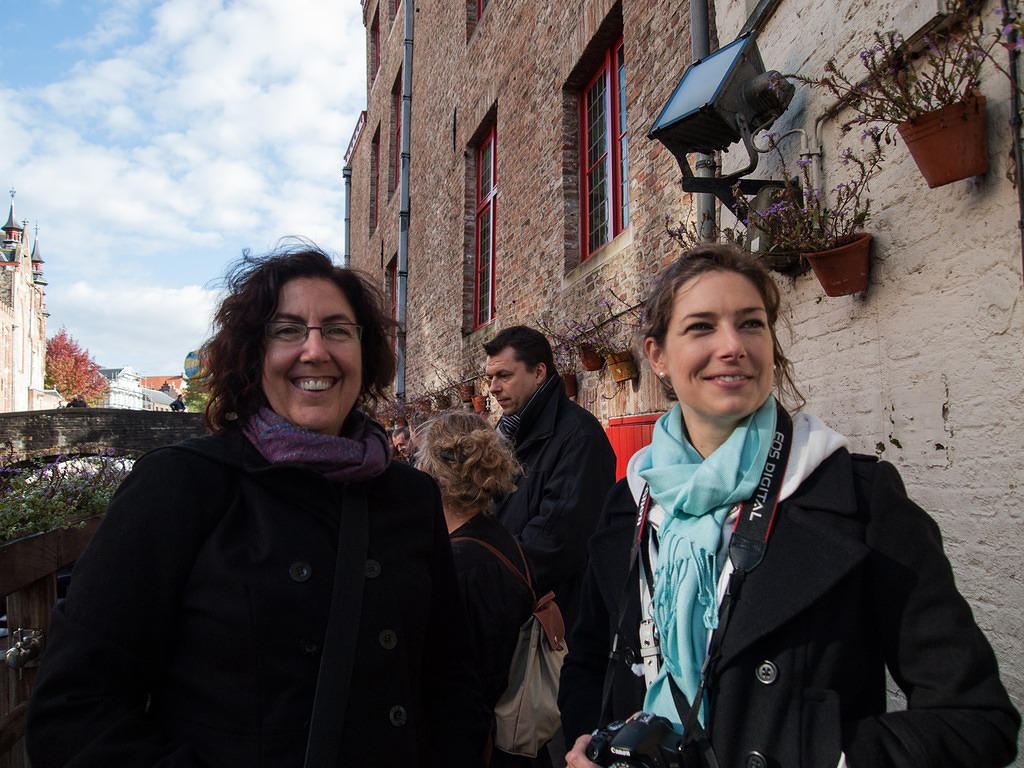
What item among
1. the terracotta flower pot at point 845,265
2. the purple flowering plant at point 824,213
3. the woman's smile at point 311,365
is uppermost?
the purple flowering plant at point 824,213

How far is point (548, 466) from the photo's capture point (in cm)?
328

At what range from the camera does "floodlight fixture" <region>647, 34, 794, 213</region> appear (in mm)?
3447

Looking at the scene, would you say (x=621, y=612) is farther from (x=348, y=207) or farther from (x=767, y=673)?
(x=348, y=207)

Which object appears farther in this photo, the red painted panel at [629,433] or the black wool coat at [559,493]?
the red painted panel at [629,433]

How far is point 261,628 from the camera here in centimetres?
137

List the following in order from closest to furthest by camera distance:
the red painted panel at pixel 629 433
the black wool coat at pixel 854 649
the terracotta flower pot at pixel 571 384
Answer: the black wool coat at pixel 854 649 < the red painted panel at pixel 629 433 < the terracotta flower pot at pixel 571 384

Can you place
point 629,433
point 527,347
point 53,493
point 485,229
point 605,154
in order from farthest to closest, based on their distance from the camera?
point 485,229 < point 605,154 < point 629,433 < point 53,493 < point 527,347

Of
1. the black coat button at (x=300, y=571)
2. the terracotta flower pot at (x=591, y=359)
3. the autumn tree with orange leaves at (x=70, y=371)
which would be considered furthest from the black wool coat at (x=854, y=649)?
the autumn tree with orange leaves at (x=70, y=371)

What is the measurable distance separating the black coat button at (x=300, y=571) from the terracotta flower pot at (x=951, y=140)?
226 cm

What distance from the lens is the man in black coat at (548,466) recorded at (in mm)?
2957

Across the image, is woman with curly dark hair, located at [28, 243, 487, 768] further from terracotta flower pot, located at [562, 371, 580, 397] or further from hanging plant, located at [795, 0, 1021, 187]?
terracotta flower pot, located at [562, 371, 580, 397]

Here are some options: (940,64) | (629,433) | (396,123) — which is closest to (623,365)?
(629,433)

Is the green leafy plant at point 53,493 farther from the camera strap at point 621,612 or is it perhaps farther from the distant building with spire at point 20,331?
the distant building with spire at point 20,331

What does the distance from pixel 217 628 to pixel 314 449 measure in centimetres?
40
